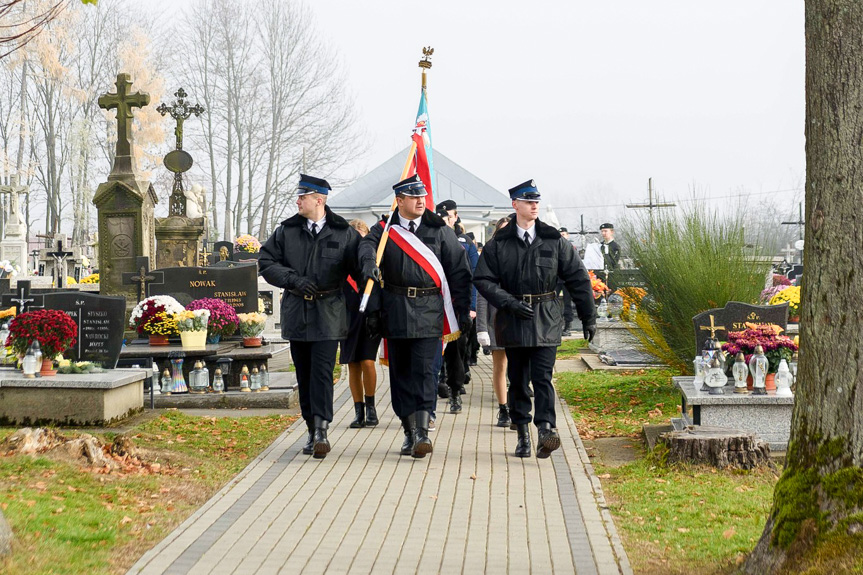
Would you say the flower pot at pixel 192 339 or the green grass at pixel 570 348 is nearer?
the flower pot at pixel 192 339

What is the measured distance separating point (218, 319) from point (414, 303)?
5.12 m

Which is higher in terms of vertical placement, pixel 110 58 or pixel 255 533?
pixel 110 58

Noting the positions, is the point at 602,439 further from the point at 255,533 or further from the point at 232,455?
the point at 255,533

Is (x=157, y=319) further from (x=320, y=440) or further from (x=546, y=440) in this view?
(x=546, y=440)

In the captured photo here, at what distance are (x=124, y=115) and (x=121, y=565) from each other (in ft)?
51.2

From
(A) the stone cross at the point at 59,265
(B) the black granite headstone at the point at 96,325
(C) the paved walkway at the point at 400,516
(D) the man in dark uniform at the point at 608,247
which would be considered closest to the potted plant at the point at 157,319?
(B) the black granite headstone at the point at 96,325

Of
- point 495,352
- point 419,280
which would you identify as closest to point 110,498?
point 419,280

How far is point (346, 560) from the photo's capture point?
17.7 ft

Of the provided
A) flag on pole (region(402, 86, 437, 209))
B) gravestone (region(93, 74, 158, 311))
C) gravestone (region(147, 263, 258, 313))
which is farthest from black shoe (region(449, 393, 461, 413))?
gravestone (region(93, 74, 158, 311))

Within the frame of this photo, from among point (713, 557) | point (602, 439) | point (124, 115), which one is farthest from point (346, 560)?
Result: point (124, 115)

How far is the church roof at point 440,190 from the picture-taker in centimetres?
5575

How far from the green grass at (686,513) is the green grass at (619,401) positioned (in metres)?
1.93

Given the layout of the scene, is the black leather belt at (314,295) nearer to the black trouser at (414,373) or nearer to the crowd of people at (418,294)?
the crowd of people at (418,294)

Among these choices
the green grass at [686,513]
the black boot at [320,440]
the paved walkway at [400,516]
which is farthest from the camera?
the black boot at [320,440]
